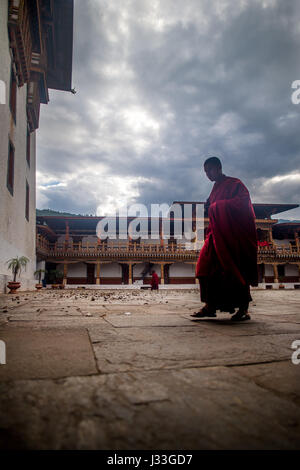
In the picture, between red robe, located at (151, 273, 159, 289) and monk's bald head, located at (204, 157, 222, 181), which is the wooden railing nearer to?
red robe, located at (151, 273, 159, 289)

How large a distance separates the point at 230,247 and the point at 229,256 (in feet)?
0.36

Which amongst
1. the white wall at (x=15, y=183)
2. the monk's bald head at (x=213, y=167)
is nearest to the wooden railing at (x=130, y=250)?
the white wall at (x=15, y=183)

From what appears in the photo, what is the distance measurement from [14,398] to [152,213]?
974 inches

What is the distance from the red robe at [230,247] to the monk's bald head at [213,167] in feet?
0.52

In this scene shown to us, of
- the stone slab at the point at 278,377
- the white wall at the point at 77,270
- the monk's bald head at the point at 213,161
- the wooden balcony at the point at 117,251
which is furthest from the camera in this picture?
the white wall at the point at 77,270

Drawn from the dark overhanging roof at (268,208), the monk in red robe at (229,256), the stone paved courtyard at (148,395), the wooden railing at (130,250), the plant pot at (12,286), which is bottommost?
the plant pot at (12,286)

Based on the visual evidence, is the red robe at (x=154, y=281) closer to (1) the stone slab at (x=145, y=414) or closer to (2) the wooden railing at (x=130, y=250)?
(2) the wooden railing at (x=130, y=250)

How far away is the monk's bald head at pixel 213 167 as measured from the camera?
3.26 metres

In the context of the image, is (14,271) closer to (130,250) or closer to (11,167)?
(11,167)

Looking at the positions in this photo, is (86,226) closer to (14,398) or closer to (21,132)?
(21,132)

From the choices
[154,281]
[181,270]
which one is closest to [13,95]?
[154,281]

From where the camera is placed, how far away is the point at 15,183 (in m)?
8.75
